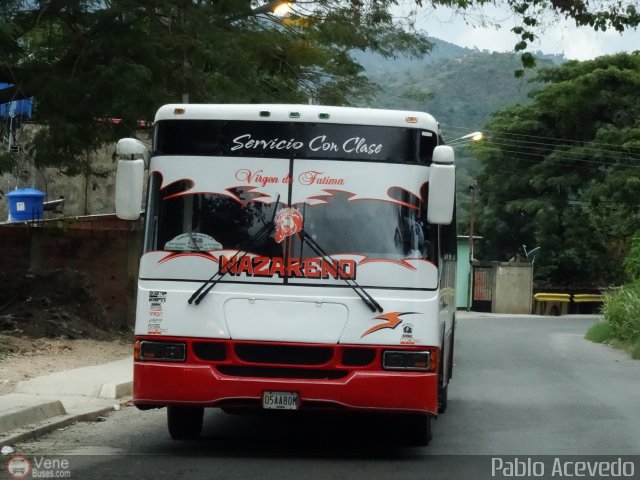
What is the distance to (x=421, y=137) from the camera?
9.65 meters

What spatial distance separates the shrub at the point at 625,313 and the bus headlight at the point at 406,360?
18276 mm

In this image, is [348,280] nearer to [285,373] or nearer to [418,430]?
[285,373]

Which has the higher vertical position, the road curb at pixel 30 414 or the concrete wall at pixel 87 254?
the concrete wall at pixel 87 254

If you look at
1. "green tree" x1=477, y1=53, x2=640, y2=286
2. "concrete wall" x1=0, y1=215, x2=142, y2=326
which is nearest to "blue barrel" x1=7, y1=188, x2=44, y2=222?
"concrete wall" x1=0, y1=215, x2=142, y2=326

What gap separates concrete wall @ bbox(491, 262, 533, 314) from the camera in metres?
56.4

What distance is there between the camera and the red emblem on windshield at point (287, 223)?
9484mm

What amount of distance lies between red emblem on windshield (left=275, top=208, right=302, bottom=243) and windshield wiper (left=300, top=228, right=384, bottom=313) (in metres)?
0.07

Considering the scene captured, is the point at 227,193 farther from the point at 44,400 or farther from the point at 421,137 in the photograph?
the point at 44,400

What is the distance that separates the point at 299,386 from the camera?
9211 millimetres

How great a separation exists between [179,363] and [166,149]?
5.96ft

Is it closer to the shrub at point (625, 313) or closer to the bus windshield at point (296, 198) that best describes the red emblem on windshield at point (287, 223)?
the bus windshield at point (296, 198)

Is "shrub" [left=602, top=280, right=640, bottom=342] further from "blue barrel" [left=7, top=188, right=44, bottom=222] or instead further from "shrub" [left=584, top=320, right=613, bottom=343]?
"blue barrel" [left=7, top=188, right=44, bottom=222]

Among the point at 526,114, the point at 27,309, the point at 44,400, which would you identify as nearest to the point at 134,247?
the point at 27,309

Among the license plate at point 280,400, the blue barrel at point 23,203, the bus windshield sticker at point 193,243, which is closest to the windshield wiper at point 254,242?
the bus windshield sticker at point 193,243
